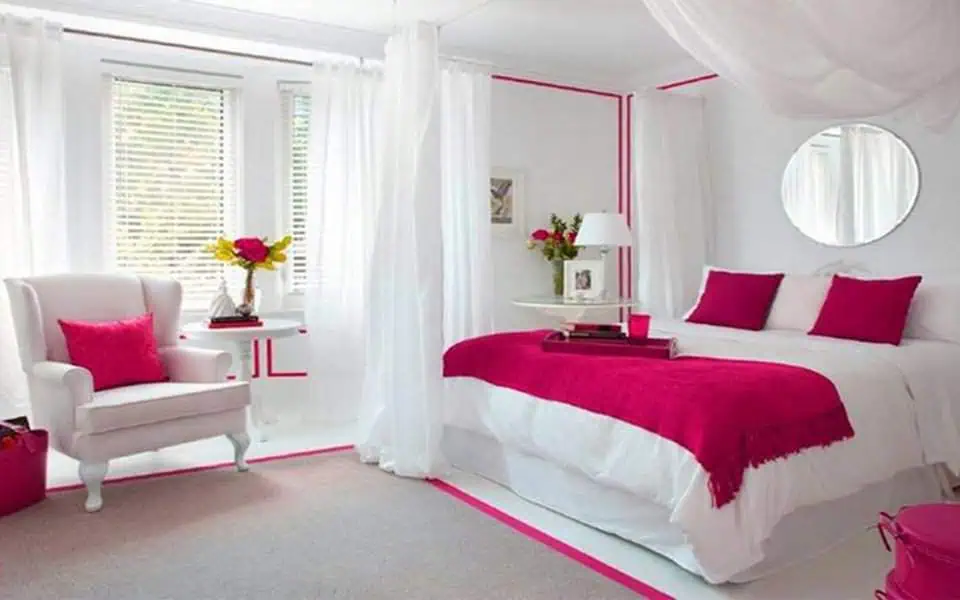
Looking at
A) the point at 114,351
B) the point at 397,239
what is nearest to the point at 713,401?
the point at 397,239

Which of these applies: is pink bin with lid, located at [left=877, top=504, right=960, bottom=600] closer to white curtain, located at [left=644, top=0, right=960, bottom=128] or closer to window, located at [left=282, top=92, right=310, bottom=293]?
white curtain, located at [left=644, top=0, right=960, bottom=128]

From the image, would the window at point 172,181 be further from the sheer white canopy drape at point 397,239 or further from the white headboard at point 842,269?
the white headboard at point 842,269

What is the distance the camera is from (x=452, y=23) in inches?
183

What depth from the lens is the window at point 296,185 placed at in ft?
16.9

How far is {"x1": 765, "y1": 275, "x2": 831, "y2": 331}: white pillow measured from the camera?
4239 mm

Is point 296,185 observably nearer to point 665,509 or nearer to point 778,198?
point 778,198

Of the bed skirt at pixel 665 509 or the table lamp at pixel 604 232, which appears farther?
the table lamp at pixel 604 232

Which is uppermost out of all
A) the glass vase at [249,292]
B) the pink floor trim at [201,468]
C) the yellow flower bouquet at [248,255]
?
the yellow flower bouquet at [248,255]

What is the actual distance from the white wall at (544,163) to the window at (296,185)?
1.35 meters

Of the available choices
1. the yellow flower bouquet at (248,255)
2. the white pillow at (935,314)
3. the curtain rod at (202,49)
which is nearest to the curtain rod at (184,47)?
the curtain rod at (202,49)

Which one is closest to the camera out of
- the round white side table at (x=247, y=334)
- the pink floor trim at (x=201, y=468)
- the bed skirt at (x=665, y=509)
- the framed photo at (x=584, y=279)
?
the bed skirt at (x=665, y=509)

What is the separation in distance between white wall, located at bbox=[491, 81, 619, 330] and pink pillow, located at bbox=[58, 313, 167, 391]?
2522 mm

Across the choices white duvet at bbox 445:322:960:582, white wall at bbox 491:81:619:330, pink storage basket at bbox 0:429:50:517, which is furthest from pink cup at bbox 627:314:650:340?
pink storage basket at bbox 0:429:50:517

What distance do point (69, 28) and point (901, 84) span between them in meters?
4.19
